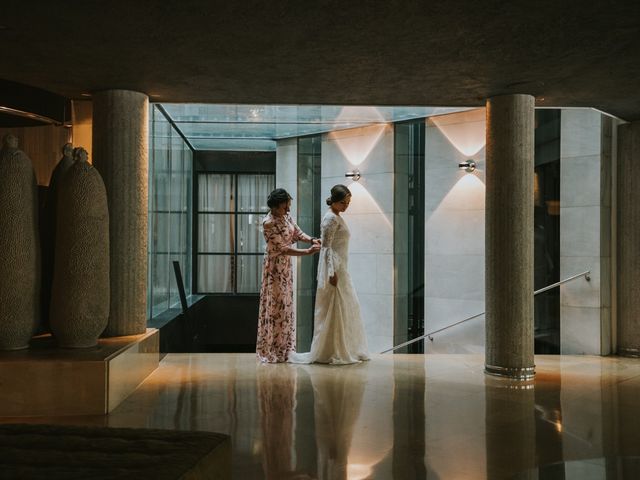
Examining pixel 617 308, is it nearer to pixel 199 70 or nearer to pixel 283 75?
pixel 283 75

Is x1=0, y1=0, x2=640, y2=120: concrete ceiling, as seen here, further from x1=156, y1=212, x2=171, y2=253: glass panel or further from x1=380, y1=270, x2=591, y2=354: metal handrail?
x1=380, y1=270, x2=591, y2=354: metal handrail

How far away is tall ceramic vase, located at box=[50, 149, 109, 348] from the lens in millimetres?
5188

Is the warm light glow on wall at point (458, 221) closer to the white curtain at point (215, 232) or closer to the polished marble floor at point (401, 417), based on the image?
the polished marble floor at point (401, 417)

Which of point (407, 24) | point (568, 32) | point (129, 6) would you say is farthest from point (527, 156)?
point (129, 6)

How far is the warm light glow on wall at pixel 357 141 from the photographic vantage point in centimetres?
1115

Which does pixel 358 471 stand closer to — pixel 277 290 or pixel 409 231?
pixel 277 290

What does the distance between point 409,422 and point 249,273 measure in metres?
9.10

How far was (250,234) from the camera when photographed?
1370 centimetres

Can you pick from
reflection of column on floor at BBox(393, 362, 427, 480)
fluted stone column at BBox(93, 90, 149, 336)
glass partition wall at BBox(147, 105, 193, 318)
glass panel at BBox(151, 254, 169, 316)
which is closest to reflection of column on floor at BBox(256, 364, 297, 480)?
reflection of column on floor at BBox(393, 362, 427, 480)

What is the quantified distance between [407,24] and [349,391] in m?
3.31

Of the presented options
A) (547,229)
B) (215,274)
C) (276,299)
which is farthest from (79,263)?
(215,274)

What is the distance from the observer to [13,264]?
502cm

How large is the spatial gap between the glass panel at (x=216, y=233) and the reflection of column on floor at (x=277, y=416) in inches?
268

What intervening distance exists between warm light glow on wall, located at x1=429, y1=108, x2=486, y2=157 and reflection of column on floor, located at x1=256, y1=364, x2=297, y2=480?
494 cm
